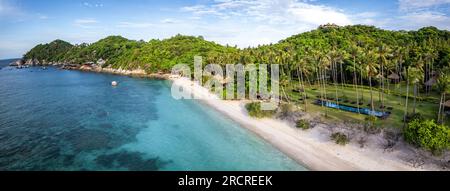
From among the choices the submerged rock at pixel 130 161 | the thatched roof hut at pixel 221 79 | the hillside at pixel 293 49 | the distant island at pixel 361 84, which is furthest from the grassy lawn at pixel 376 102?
the submerged rock at pixel 130 161

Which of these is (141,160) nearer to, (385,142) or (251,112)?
(251,112)

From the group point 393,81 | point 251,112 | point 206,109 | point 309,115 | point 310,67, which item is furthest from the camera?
point 393,81

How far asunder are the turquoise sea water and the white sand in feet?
5.61

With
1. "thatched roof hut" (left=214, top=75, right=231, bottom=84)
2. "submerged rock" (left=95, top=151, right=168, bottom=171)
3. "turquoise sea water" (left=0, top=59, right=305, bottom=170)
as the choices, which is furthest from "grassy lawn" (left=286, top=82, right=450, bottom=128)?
"submerged rock" (left=95, top=151, right=168, bottom=171)

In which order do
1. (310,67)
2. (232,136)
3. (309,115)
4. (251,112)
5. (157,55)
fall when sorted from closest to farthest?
(232,136)
(309,115)
(251,112)
(310,67)
(157,55)

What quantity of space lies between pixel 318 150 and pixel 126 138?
2760 centimetres

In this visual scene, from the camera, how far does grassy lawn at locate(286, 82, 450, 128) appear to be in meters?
44.8

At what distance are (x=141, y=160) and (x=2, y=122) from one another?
3400 centimetres

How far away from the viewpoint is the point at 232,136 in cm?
4328

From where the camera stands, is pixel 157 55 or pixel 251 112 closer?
pixel 251 112

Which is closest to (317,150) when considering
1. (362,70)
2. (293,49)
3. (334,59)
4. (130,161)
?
(130,161)

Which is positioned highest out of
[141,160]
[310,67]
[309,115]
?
[310,67]
